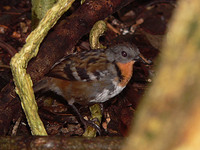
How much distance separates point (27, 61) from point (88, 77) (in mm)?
887

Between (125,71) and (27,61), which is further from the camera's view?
(125,71)

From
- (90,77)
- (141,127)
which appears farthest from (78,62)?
(141,127)

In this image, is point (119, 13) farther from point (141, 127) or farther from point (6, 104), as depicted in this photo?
point (141, 127)

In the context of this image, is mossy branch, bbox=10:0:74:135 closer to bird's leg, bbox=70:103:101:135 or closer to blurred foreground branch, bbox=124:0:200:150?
bird's leg, bbox=70:103:101:135

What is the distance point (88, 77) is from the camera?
3781 mm

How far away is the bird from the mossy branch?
27.6 inches

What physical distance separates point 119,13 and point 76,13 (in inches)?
80.3

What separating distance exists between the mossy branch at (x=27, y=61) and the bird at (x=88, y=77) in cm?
70

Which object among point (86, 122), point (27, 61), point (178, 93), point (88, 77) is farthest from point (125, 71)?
point (178, 93)

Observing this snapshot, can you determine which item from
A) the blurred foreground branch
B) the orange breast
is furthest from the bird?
the blurred foreground branch

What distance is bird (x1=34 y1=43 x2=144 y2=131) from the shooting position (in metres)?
3.78

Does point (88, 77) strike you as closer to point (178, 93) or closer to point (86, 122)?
point (86, 122)

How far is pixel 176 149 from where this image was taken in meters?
1.26

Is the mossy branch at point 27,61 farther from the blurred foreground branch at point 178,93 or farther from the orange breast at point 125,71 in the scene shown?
the blurred foreground branch at point 178,93
